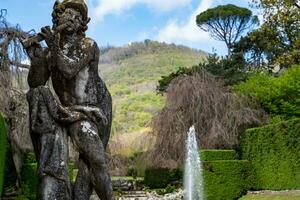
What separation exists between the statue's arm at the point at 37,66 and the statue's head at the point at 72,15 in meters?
0.35

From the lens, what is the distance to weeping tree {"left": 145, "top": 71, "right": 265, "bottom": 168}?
27.4m

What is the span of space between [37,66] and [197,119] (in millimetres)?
22631

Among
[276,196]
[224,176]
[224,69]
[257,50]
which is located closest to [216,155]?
[224,176]

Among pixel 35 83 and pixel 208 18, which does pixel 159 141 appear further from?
pixel 208 18

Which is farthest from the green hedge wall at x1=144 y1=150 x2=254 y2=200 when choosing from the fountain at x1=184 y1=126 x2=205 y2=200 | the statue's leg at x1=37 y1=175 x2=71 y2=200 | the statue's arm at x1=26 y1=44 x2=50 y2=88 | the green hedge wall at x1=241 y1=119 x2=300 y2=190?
the statue's leg at x1=37 y1=175 x2=71 y2=200

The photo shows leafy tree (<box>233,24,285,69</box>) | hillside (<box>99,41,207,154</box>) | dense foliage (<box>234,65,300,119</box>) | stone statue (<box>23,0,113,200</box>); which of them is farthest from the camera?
hillside (<box>99,41,207,154</box>)

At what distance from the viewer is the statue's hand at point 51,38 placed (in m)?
5.59

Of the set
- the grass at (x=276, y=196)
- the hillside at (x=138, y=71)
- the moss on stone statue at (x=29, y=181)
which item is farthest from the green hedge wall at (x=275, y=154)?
the hillside at (x=138, y=71)

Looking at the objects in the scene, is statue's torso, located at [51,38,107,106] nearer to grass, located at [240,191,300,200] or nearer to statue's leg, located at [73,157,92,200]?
statue's leg, located at [73,157,92,200]

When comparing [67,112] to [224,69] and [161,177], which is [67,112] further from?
[224,69]

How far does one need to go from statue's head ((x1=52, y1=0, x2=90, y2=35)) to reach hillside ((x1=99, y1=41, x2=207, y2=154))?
59620mm

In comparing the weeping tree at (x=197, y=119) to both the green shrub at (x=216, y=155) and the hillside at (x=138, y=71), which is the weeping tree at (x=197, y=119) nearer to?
the green shrub at (x=216, y=155)

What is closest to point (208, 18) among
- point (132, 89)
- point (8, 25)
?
point (132, 89)

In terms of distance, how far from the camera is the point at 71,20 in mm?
5852
